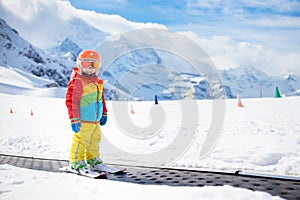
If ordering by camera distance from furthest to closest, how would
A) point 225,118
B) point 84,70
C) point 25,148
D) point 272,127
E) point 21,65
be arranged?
point 21,65
point 225,118
point 25,148
point 272,127
point 84,70

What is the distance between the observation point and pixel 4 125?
12.2m

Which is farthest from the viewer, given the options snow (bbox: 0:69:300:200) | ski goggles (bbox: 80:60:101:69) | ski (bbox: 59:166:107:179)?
ski goggles (bbox: 80:60:101:69)

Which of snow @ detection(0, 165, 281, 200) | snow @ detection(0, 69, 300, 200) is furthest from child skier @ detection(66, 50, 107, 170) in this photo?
snow @ detection(0, 165, 281, 200)

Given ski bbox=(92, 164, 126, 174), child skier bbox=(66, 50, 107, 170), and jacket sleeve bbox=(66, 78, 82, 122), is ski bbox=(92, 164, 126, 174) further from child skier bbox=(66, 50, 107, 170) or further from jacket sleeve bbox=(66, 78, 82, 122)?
jacket sleeve bbox=(66, 78, 82, 122)

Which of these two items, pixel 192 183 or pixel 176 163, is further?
pixel 176 163

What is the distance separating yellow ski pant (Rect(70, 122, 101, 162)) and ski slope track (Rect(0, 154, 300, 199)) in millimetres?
493

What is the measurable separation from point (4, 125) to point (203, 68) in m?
8.84

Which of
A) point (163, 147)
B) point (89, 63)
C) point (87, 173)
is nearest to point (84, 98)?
point (89, 63)

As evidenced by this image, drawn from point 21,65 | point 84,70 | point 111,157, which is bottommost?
point 111,157

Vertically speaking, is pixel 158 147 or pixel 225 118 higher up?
pixel 225 118

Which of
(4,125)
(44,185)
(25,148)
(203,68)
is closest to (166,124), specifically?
(203,68)

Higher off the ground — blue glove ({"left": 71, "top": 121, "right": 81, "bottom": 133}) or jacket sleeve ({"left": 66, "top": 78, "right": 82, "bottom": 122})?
jacket sleeve ({"left": 66, "top": 78, "right": 82, "bottom": 122})

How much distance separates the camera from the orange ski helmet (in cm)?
503

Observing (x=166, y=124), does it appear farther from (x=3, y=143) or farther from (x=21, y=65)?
(x=21, y=65)
